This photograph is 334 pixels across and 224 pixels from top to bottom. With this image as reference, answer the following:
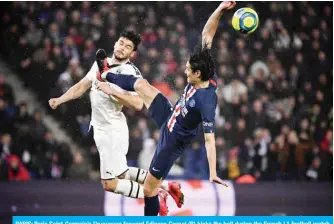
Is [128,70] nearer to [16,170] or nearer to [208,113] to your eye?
[208,113]

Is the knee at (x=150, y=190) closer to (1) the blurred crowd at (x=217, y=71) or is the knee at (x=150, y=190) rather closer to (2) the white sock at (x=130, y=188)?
(2) the white sock at (x=130, y=188)

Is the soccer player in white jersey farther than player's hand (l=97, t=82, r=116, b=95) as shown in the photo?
Yes

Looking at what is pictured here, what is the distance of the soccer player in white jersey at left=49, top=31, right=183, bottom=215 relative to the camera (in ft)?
22.5

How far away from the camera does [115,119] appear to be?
712cm

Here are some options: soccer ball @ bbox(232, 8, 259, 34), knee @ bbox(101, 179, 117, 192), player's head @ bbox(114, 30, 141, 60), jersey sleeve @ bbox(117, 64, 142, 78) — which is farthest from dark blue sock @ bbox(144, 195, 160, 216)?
soccer ball @ bbox(232, 8, 259, 34)

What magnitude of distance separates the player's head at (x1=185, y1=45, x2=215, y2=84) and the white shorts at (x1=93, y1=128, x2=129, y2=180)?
1179 mm

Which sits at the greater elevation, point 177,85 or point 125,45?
point 125,45

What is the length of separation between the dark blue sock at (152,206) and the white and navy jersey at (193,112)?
79 centimetres

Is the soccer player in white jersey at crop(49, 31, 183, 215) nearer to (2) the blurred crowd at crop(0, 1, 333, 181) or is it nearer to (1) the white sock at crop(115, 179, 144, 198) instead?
(1) the white sock at crop(115, 179, 144, 198)

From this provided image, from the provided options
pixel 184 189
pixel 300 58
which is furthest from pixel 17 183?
pixel 300 58

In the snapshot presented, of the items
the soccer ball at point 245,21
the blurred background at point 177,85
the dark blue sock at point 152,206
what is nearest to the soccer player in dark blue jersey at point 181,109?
the dark blue sock at point 152,206

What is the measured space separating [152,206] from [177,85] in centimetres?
369

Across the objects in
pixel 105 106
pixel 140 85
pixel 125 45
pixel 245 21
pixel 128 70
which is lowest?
pixel 105 106

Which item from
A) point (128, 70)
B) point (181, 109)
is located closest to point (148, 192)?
point (181, 109)
